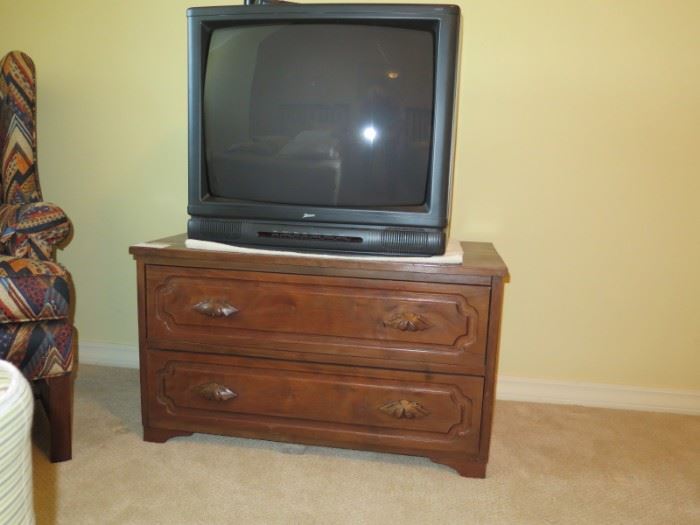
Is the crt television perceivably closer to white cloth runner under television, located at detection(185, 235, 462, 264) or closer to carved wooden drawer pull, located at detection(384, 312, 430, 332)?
A: white cloth runner under television, located at detection(185, 235, 462, 264)

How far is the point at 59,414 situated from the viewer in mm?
1396

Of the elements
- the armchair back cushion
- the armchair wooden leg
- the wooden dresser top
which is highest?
the armchair back cushion

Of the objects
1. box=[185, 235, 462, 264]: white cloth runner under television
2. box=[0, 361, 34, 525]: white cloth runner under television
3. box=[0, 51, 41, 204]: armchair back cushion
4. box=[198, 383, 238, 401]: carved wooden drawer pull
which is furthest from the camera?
box=[0, 51, 41, 204]: armchair back cushion

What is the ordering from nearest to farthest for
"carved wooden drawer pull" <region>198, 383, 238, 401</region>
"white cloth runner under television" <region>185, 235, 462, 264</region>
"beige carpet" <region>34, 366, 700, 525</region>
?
"beige carpet" <region>34, 366, 700, 525</region>
"white cloth runner under television" <region>185, 235, 462, 264</region>
"carved wooden drawer pull" <region>198, 383, 238, 401</region>

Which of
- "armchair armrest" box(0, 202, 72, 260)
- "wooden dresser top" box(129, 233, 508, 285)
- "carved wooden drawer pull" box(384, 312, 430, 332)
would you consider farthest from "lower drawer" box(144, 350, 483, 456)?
"armchair armrest" box(0, 202, 72, 260)

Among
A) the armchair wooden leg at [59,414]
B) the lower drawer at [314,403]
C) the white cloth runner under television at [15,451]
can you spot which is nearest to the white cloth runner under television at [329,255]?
the lower drawer at [314,403]

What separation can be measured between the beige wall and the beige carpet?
0.35 m

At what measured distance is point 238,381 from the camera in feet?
4.84

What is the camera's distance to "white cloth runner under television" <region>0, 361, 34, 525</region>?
1.31 ft

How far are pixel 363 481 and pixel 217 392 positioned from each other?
457 millimetres

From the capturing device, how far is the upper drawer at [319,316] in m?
1.36

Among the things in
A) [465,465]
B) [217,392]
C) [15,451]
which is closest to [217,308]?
[217,392]

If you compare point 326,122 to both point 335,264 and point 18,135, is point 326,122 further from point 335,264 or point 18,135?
point 18,135

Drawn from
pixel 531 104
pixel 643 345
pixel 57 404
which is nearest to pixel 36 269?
pixel 57 404
